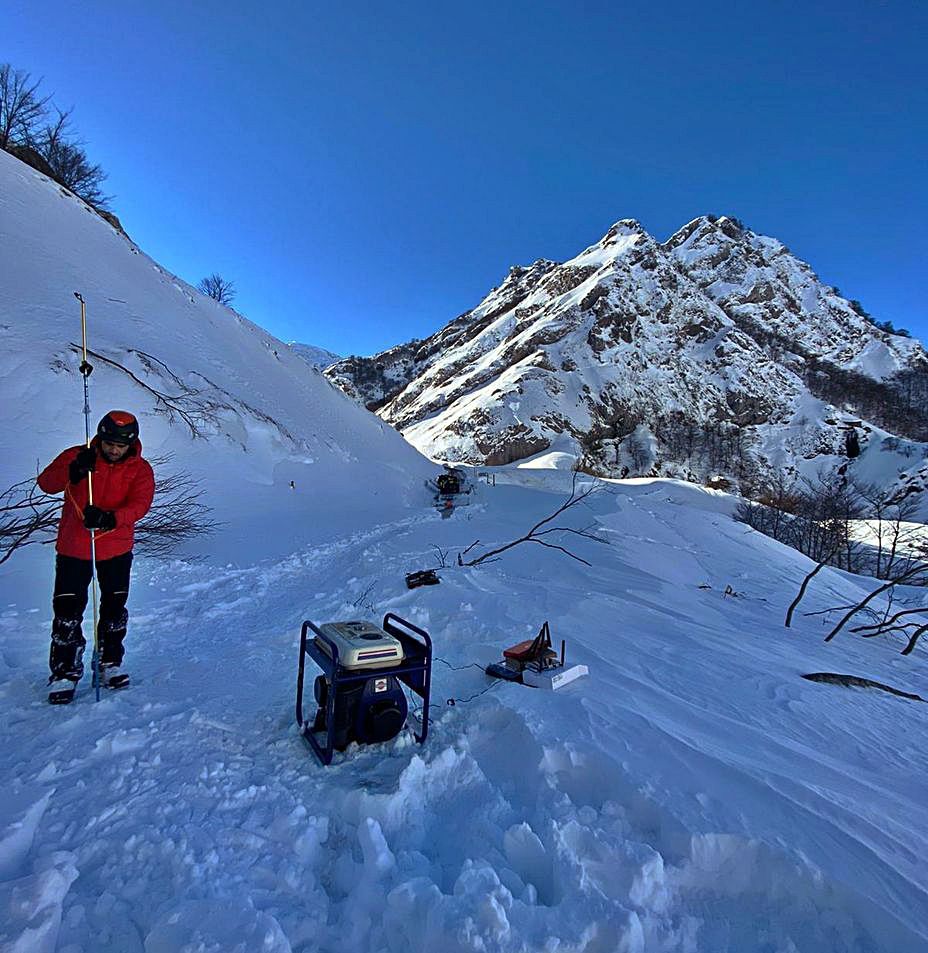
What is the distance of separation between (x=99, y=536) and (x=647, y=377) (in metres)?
78.4

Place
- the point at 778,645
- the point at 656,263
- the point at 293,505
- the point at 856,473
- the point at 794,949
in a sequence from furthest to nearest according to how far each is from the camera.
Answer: the point at 656,263
the point at 856,473
the point at 293,505
the point at 778,645
the point at 794,949

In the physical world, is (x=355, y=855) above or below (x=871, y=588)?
above

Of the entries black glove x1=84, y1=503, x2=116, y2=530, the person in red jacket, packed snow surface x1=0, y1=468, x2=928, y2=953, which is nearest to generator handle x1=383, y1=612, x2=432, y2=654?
packed snow surface x1=0, y1=468, x2=928, y2=953

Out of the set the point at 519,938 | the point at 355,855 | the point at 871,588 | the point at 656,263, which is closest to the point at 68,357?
the point at 355,855

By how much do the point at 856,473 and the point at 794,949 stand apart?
79344 millimetres

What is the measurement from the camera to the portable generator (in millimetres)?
2674

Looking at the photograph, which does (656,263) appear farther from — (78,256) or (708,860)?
(708,860)

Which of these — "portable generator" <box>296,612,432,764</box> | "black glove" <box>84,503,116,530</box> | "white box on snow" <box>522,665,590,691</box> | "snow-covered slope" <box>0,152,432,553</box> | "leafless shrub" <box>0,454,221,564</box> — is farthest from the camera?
"snow-covered slope" <box>0,152,432,553</box>

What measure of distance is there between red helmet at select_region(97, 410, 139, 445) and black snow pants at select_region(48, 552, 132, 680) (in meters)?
0.84

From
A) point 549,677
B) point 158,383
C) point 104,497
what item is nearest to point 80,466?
point 104,497

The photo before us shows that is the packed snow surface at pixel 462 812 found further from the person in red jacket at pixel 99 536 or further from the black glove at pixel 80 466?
the black glove at pixel 80 466

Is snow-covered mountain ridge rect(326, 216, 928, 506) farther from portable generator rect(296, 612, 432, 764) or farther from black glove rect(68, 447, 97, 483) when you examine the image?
portable generator rect(296, 612, 432, 764)

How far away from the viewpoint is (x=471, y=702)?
343 centimetres

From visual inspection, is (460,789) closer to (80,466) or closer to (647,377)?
(80,466)
